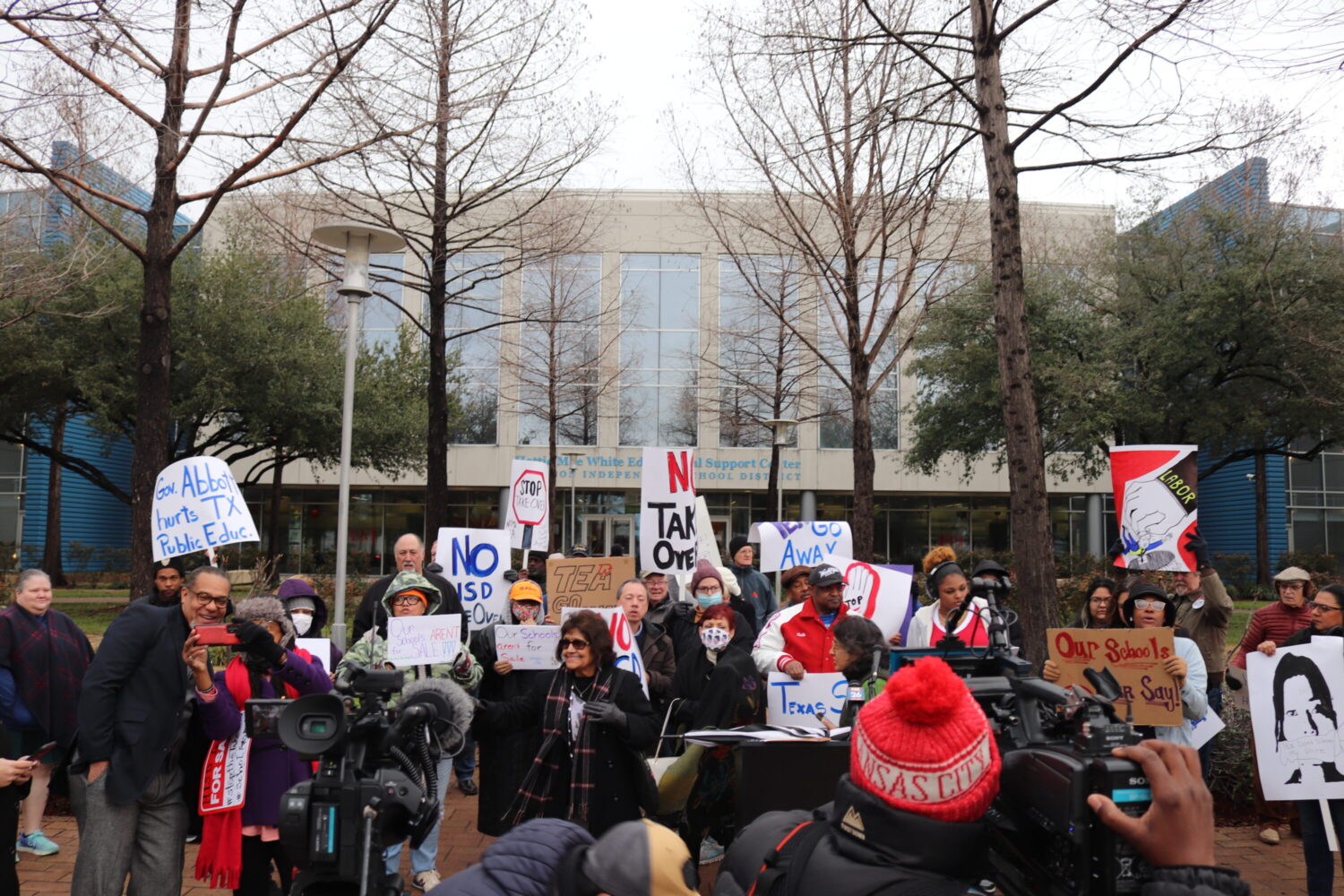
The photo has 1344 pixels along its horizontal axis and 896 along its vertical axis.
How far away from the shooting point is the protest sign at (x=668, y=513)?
28.2 ft

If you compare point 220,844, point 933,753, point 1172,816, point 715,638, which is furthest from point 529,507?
point 1172,816

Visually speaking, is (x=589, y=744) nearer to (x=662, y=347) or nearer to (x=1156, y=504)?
(x=1156, y=504)

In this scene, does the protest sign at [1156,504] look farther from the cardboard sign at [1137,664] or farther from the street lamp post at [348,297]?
the street lamp post at [348,297]

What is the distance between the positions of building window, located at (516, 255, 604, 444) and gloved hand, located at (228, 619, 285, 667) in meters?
22.0

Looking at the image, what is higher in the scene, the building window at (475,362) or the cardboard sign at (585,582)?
the building window at (475,362)

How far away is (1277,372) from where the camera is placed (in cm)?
2570

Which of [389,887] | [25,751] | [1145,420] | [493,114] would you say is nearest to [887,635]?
[389,887]

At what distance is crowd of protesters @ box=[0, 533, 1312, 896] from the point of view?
6.54ft

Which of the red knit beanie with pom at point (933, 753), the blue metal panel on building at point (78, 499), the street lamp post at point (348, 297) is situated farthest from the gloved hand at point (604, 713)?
the blue metal panel on building at point (78, 499)

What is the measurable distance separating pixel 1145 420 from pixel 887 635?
68.2ft

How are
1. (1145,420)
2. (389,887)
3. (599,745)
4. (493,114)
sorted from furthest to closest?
1. (1145,420)
2. (493,114)
3. (599,745)
4. (389,887)

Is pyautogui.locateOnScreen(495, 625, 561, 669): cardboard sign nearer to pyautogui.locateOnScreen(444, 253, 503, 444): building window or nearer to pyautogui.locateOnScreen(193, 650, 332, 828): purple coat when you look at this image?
pyautogui.locateOnScreen(193, 650, 332, 828): purple coat

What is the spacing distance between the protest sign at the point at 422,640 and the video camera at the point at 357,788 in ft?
5.84

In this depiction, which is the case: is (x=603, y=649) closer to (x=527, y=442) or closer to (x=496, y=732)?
(x=496, y=732)
